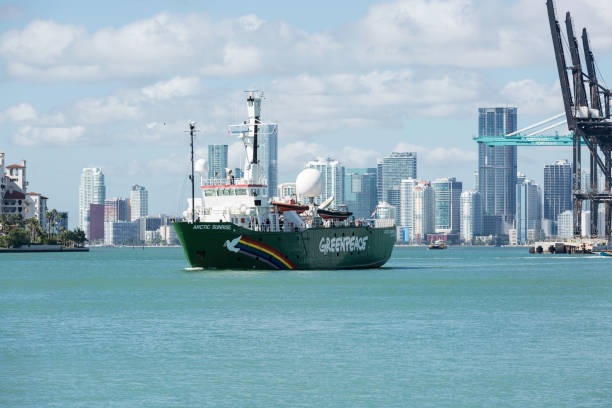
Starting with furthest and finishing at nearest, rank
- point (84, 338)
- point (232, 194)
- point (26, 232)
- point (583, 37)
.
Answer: point (26, 232) → point (583, 37) → point (232, 194) → point (84, 338)

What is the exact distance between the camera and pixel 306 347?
37.7m

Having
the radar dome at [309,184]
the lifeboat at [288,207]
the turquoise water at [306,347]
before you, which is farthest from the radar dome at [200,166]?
the turquoise water at [306,347]

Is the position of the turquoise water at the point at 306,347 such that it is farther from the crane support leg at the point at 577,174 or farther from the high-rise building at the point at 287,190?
the crane support leg at the point at 577,174

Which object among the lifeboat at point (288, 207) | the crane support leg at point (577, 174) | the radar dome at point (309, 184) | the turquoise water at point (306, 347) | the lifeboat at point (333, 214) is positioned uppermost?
the crane support leg at point (577, 174)

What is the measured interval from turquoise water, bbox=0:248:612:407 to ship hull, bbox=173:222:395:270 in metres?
4.37

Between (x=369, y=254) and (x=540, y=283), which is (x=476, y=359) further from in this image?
(x=369, y=254)

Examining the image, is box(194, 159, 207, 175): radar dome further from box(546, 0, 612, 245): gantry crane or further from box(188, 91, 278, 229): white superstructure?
box(546, 0, 612, 245): gantry crane

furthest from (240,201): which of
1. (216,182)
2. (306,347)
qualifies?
(306,347)

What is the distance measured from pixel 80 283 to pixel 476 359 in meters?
50.7

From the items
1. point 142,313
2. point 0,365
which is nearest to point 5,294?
point 142,313

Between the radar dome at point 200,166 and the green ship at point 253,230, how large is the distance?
0.07 metres

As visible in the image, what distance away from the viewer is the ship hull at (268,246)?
230 ft

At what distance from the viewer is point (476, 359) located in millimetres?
34719

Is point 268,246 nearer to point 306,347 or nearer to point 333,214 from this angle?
point 333,214
